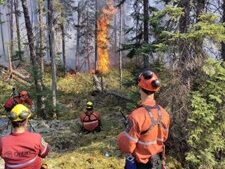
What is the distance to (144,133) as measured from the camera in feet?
19.4

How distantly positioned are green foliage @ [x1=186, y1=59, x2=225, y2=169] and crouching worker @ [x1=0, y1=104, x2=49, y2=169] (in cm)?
546

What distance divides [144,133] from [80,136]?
9893 millimetres

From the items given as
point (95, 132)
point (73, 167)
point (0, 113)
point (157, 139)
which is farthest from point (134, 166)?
point (0, 113)

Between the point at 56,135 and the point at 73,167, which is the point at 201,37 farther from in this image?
the point at 56,135

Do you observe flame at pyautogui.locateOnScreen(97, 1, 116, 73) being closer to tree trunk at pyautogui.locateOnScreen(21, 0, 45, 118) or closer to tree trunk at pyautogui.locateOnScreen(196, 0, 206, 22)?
tree trunk at pyautogui.locateOnScreen(21, 0, 45, 118)

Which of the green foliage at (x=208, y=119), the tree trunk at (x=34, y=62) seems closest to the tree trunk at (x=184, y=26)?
the green foliage at (x=208, y=119)

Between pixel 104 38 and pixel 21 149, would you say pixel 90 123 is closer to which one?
pixel 21 149

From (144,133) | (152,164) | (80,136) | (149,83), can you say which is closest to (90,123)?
(80,136)

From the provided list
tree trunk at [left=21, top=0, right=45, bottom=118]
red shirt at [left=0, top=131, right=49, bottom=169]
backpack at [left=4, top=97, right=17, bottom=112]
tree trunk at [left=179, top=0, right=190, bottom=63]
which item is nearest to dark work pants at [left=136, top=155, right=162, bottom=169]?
red shirt at [left=0, top=131, right=49, bottom=169]

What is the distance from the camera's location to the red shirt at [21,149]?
5.77m

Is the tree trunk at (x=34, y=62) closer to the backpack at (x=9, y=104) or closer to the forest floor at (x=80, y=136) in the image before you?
the forest floor at (x=80, y=136)

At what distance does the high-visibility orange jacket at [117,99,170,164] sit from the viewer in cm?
573

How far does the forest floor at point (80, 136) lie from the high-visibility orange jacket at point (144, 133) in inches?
192

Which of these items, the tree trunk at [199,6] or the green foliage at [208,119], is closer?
the green foliage at [208,119]
